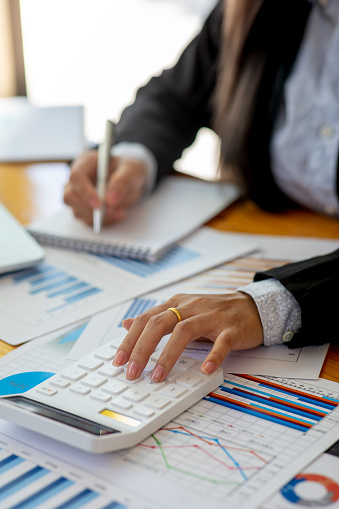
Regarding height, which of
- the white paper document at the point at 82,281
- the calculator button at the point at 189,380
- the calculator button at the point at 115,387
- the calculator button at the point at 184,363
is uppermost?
the calculator button at the point at 115,387

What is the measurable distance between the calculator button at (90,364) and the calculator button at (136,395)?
0.05m

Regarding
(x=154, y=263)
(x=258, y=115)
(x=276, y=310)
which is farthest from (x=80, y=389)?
(x=258, y=115)

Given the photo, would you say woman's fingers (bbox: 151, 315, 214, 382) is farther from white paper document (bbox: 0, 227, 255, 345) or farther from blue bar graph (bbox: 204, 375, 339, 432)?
white paper document (bbox: 0, 227, 255, 345)

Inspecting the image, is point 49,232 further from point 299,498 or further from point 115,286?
point 299,498

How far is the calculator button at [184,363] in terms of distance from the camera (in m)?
0.64

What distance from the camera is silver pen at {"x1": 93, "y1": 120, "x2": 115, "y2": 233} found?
1.04 m

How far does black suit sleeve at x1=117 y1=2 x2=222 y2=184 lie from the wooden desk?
0.18 metres

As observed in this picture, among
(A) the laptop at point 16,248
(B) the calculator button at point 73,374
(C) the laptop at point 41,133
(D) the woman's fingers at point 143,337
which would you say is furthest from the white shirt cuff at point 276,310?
(C) the laptop at point 41,133

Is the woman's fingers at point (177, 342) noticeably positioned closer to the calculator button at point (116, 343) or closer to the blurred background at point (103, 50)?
the calculator button at point (116, 343)

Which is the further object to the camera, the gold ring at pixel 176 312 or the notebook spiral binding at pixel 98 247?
the notebook spiral binding at pixel 98 247

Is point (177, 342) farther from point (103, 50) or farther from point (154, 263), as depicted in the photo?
point (103, 50)

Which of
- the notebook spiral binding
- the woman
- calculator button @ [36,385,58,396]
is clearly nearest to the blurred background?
the woman

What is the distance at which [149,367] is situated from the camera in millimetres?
634

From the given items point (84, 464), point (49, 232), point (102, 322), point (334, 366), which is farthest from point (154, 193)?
point (84, 464)
